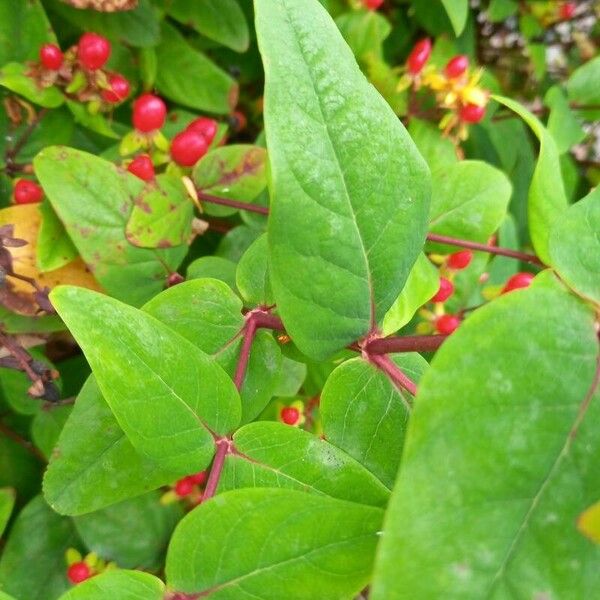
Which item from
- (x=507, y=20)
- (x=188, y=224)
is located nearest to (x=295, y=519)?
(x=188, y=224)

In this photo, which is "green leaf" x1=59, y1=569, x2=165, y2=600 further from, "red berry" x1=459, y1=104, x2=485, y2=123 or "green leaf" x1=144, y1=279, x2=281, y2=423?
"red berry" x1=459, y1=104, x2=485, y2=123

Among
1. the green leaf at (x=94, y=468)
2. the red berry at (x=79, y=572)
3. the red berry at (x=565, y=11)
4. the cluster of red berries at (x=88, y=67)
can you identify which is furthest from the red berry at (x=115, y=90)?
the red berry at (x=565, y=11)

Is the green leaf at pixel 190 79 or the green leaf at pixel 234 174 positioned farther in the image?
the green leaf at pixel 190 79

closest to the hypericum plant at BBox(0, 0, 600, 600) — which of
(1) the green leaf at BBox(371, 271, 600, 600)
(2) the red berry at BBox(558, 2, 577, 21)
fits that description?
(1) the green leaf at BBox(371, 271, 600, 600)

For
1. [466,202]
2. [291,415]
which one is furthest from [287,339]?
[466,202]

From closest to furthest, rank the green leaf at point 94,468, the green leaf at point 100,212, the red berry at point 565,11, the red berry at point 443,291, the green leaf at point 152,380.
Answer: the green leaf at point 152,380
the green leaf at point 94,468
the green leaf at point 100,212
the red berry at point 443,291
the red berry at point 565,11

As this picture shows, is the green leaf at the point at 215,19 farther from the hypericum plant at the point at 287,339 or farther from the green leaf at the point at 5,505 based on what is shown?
the green leaf at the point at 5,505
